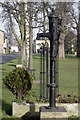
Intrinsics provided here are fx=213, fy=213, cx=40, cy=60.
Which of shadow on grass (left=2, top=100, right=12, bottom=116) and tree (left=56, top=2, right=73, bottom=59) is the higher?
tree (left=56, top=2, right=73, bottom=59)

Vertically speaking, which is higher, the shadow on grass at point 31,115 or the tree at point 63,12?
the tree at point 63,12

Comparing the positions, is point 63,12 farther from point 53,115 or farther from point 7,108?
point 53,115

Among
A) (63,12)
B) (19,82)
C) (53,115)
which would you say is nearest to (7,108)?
(19,82)

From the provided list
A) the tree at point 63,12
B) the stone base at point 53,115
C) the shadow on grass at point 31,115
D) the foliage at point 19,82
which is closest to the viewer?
the stone base at point 53,115

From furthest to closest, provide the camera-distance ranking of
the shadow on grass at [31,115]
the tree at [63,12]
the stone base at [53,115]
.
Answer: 1. the tree at [63,12]
2. the shadow on grass at [31,115]
3. the stone base at [53,115]

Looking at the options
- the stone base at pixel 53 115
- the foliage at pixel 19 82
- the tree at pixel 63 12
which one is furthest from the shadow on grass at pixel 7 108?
the tree at pixel 63 12

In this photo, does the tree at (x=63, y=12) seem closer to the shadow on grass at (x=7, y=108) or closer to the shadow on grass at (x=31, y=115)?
the shadow on grass at (x=7, y=108)

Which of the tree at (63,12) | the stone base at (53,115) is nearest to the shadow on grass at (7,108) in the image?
the stone base at (53,115)

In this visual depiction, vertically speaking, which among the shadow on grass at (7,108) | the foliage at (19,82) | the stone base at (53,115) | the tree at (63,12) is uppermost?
the tree at (63,12)

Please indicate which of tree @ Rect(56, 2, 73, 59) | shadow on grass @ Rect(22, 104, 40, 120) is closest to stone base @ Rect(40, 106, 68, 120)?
shadow on grass @ Rect(22, 104, 40, 120)

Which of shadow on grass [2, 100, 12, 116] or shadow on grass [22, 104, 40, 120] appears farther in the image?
shadow on grass [2, 100, 12, 116]

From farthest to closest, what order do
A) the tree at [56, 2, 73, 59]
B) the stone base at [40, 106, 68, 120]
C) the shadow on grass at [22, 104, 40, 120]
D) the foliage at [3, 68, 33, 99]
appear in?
the tree at [56, 2, 73, 59], the foliage at [3, 68, 33, 99], the shadow on grass at [22, 104, 40, 120], the stone base at [40, 106, 68, 120]

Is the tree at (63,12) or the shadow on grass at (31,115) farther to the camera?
the tree at (63,12)

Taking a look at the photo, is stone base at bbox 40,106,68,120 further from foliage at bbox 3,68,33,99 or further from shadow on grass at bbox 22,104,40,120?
foliage at bbox 3,68,33,99
